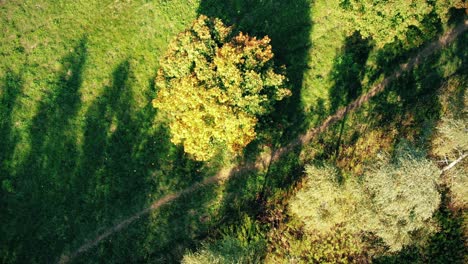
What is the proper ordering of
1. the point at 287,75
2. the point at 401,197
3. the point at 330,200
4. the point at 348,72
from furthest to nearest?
1. the point at 348,72
2. the point at 287,75
3. the point at 330,200
4. the point at 401,197

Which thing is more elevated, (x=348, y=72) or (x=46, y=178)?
(x=348, y=72)

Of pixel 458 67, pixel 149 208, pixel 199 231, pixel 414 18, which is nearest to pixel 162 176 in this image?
pixel 149 208

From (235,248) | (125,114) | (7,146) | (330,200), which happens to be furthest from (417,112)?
(7,146)

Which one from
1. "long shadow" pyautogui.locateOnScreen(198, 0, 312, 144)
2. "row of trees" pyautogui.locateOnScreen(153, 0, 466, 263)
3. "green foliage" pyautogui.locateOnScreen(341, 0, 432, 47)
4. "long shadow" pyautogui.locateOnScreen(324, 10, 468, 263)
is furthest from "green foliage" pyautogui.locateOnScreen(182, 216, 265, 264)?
"green foliage" pyautogui.locateOnScreen(341, 0, 432, 47)

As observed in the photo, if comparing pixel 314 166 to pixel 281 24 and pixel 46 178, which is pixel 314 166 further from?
pixel 46 178

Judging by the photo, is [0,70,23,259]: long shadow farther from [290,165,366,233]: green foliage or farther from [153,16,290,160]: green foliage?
[290,165,366,233]: green foliage
